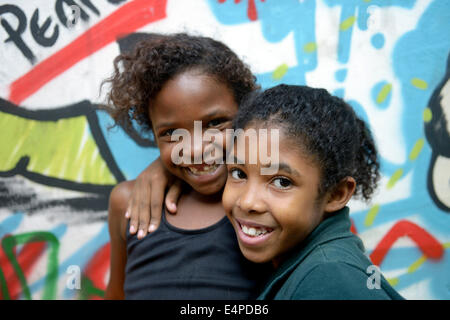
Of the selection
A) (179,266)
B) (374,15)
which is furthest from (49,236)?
(374,15)

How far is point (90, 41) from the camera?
199cm

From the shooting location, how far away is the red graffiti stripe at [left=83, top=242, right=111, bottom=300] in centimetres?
206

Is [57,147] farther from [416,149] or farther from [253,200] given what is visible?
[416,149]

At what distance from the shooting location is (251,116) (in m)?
1.12

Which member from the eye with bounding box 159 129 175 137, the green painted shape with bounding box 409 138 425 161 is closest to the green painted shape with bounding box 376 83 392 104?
the green painted shape with bounding box 409 138 425 161

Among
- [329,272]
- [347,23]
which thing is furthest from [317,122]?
[347,23]

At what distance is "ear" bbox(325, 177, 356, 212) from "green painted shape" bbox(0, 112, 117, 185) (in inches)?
51.0

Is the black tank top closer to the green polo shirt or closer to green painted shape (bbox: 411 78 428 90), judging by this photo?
the green polo shirt

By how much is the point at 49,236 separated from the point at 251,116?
1491 mm

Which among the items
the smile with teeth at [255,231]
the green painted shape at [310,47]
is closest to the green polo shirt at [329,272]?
the smile with teeth at [255,231]

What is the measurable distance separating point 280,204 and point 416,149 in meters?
1.20

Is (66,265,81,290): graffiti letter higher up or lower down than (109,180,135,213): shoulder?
lower down

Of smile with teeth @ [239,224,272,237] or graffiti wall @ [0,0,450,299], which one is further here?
graffiti wall @ [0,0,450,299]
